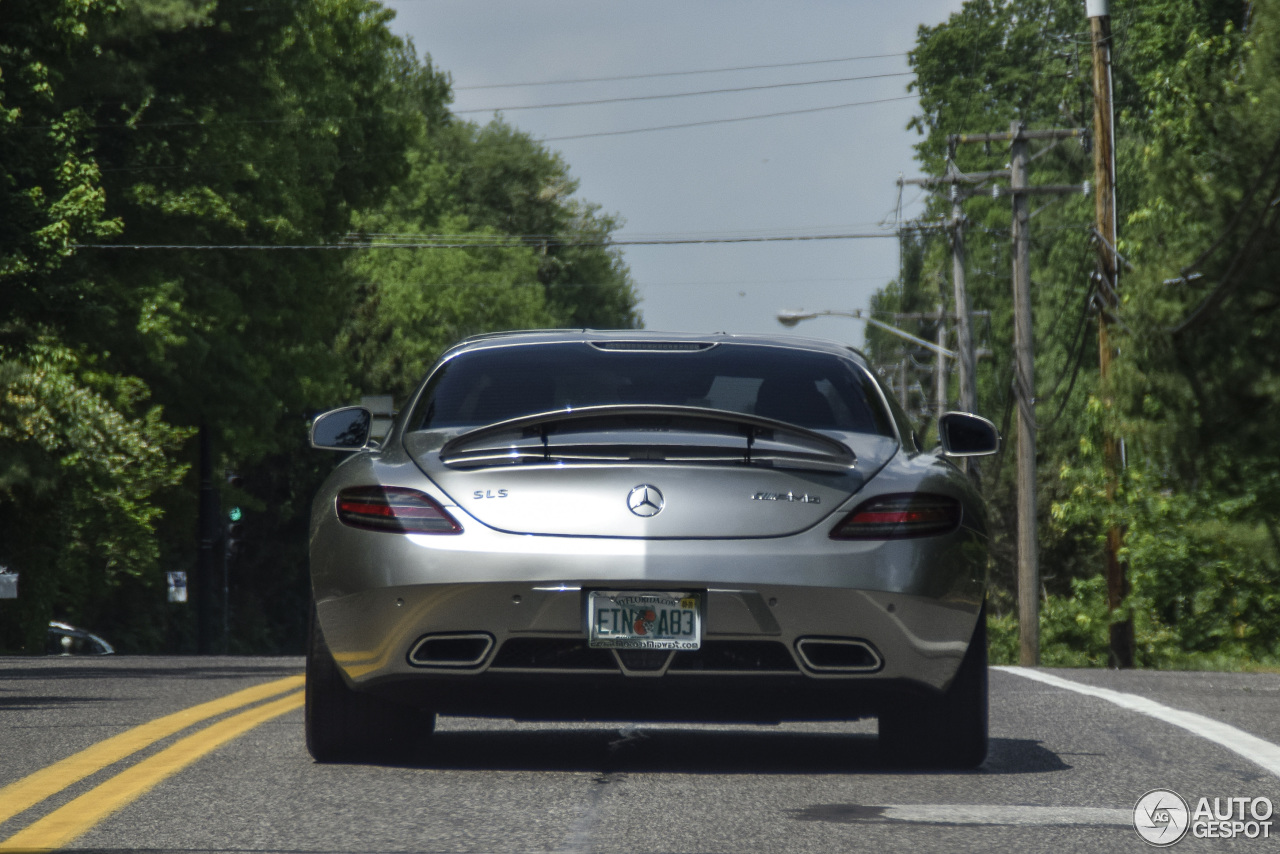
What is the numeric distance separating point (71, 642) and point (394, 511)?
3096cm

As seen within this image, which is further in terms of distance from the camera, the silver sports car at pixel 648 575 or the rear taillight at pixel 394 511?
the rear taillight at pixel 394 511

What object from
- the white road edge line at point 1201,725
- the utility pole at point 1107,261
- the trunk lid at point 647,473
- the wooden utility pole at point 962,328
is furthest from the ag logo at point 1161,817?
the wooden utility pole at point 962,328

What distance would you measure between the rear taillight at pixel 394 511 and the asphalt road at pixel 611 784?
0.82 m

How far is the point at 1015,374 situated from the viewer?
29484 mm

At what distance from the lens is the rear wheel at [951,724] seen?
673 centimetres

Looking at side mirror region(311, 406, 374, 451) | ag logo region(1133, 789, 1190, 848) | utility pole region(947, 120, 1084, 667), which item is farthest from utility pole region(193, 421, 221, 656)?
ag logo region(1133, 789, 1190, 848)

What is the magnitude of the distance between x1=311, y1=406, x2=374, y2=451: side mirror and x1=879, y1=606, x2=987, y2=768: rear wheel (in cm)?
225

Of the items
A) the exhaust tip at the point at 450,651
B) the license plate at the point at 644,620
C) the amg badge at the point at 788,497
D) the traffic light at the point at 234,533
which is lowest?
the traffic light at the point at 234,533

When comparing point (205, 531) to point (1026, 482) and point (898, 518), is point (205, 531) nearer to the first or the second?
point (1026, 482)

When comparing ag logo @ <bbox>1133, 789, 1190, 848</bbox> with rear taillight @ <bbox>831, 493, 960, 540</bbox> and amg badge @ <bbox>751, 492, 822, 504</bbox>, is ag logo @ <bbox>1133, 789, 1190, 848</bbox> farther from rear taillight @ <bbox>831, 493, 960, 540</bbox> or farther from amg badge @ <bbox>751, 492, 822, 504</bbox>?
amg badge @ <bbox>751, 492, 822, 504</bbox>

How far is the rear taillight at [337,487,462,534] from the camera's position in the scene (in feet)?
20.6

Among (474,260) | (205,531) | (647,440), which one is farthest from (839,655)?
(474,260)

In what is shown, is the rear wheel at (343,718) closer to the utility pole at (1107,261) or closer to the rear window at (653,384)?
the rear window at (653,384)

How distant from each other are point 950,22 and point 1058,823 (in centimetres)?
5730
